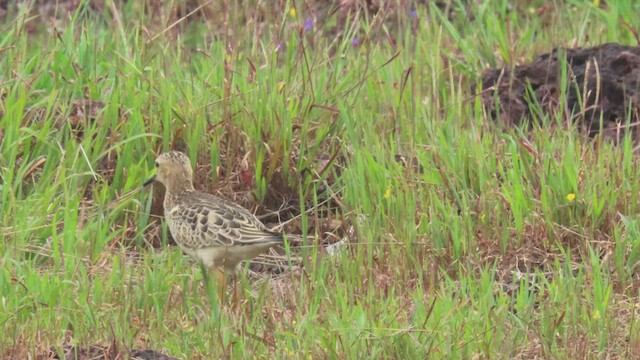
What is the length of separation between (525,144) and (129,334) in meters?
2.36

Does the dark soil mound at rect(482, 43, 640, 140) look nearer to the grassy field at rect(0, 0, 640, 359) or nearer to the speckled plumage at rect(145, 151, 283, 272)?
the grassy field at rect(0, 0, 640, 359)

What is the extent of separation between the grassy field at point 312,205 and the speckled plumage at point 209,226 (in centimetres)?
12

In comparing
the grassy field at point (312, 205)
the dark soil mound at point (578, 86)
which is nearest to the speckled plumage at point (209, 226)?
the grassy field at point (312, 205)

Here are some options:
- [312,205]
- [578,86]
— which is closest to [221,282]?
[312,205]

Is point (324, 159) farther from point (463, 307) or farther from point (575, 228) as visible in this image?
point (463, 307)

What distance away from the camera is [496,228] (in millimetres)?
5656

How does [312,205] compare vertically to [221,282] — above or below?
below

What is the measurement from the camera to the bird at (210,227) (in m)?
5.34

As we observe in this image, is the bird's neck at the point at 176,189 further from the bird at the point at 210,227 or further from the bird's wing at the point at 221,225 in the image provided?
the bird's wing at the point at 221,225

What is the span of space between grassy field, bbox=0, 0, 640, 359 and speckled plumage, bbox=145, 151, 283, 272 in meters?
0.12

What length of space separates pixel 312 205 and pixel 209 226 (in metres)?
1.12

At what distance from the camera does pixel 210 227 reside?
17.7ft

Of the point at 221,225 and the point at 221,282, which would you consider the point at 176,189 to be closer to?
the point at 221,225

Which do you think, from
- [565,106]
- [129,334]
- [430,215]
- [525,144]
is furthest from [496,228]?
[129,334]
